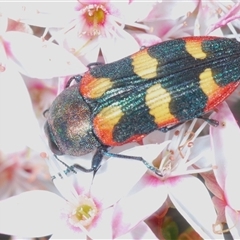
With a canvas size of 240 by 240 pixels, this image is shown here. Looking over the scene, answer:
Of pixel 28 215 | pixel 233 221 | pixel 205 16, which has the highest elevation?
pixel 205 16

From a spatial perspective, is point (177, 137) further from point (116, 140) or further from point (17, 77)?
point (17, 77)

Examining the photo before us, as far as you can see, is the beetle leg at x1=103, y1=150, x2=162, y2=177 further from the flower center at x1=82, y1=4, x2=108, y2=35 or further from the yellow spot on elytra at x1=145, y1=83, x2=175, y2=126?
the flower center at x1=82, y1=4, x2=108, y2=35

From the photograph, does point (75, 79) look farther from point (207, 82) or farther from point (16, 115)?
point (207, 82)

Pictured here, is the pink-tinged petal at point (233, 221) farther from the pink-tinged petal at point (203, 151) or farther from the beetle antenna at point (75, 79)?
the beetle antenna at point (75, 79)

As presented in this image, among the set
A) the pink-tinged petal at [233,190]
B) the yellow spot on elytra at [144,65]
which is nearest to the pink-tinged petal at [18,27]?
the yellow spot on elytra at [144,65]

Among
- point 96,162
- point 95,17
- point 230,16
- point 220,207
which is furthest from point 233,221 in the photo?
point 95,17

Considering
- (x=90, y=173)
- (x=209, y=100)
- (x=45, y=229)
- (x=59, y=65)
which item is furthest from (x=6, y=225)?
(x=209, y=100)
